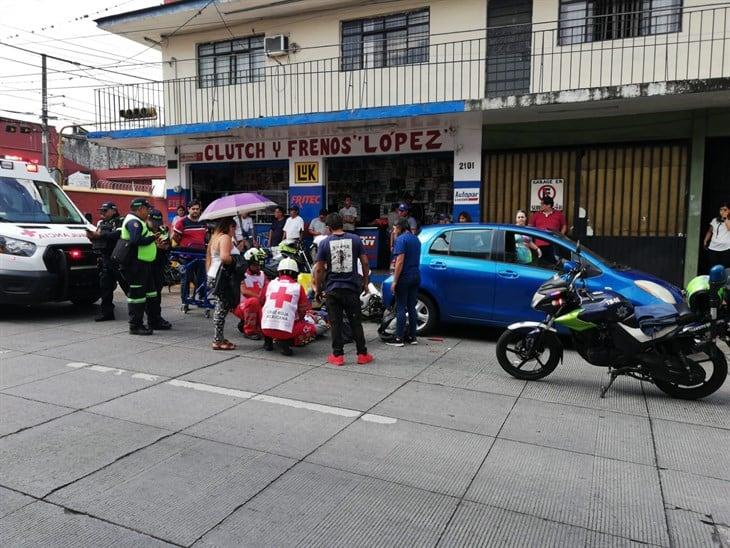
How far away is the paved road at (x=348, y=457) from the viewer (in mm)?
3170

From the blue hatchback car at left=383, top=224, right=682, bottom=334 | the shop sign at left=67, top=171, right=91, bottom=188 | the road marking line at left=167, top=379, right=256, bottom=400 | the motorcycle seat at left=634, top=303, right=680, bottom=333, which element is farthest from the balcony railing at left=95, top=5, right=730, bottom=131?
the shop sign at left=67, top=171, right=91, bottom=188

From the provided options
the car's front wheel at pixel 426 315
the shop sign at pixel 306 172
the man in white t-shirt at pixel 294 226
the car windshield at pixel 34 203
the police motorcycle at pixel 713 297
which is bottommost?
the car's front wheel at pixel 426 315

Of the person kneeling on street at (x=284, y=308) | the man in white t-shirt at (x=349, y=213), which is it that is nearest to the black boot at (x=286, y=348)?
the person kneeling on street at (x=284, y=308)

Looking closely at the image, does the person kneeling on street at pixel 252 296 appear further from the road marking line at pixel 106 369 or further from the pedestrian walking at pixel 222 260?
the road marking line at pixel 106 369

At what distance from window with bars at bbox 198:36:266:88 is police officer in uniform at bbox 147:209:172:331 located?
21.8 ft

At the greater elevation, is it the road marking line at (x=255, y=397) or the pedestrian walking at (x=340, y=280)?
the pedestrian walking at (x=340, y=280)

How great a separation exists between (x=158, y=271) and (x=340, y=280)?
3687mm

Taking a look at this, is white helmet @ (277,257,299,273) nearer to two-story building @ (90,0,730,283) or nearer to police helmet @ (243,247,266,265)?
police helmet @ (243,247,266,265)

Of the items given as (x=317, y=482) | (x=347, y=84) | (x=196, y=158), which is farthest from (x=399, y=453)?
(x=196, y=158)

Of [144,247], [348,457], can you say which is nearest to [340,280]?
[348,457]

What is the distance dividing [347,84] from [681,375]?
33.2 ft

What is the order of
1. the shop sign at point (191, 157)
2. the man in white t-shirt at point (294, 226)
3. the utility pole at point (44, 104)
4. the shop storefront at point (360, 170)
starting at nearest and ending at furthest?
the shop storefront at point (360, 170)
the man in white t-shirt at point (294, 226)
the shop sign at point (191, 157)
the utility pole at point (44, 104)

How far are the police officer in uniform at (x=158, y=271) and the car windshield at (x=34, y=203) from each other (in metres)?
1.93

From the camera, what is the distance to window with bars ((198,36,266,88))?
47.8ft
